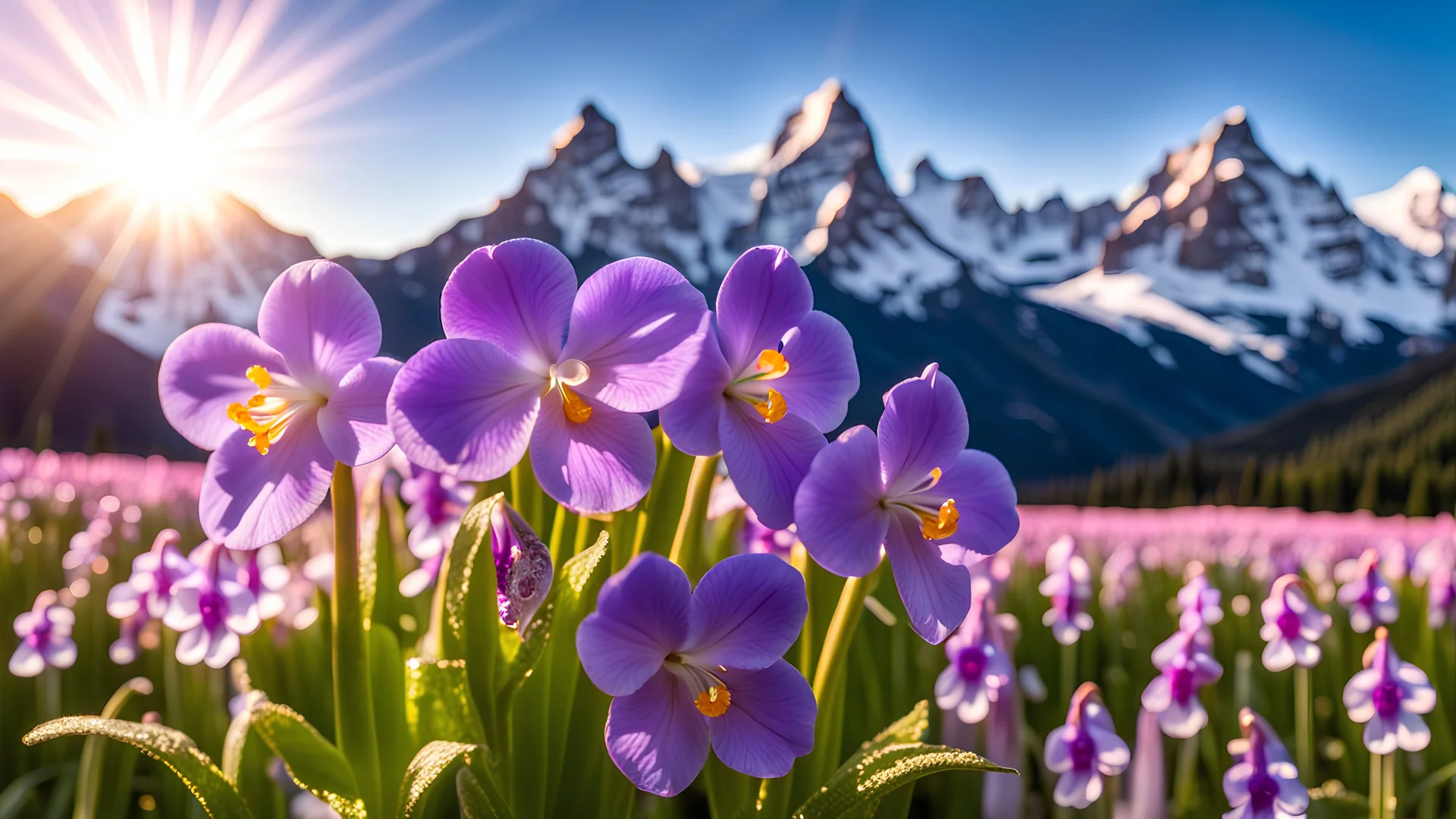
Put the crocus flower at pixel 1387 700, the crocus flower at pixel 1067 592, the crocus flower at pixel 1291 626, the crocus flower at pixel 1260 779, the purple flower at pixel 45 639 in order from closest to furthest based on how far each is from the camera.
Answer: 1. the crocus flower at pixel 1260 779
2. the crocus flower at pixel 1387 700
3. the crocus flower at pixel 1291 626
4. the purple flower at pixel 45 639
5. the crocus flower at pixel 1067 592

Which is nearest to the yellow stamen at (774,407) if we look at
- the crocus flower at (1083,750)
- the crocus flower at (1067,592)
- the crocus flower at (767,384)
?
the crocus flower at (767,384)

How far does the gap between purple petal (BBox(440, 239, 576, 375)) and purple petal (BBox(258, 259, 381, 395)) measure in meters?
0.13

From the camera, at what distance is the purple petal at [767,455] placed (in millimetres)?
916

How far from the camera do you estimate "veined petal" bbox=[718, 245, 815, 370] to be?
96 centimetres

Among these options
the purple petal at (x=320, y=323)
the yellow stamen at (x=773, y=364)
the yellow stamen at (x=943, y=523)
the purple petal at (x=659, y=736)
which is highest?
the purple petal at (x=320, y=323)

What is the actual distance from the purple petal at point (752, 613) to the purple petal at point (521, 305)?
1.04 ft

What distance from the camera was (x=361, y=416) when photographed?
979 millimetres

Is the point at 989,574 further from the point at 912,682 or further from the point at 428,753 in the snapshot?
the point at 428,753

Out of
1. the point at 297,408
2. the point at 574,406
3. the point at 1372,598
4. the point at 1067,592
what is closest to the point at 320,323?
the point at 297,408

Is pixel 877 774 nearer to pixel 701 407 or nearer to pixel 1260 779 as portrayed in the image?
pixel 701 407

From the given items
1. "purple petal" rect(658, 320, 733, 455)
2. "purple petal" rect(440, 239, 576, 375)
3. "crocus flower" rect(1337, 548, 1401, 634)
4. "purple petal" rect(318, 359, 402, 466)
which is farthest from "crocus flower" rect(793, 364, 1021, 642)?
"crocus flower" rect(1337, 548, 1401, 634)

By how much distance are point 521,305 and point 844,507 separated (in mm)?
422

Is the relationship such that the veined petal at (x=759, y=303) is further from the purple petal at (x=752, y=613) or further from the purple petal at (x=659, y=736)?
the purple petal at (x=659, y=736)

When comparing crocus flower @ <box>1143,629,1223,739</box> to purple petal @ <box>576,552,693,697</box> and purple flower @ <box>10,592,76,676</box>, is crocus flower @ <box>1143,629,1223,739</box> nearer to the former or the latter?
purple petal @ <box>576,552,693,697</box>
